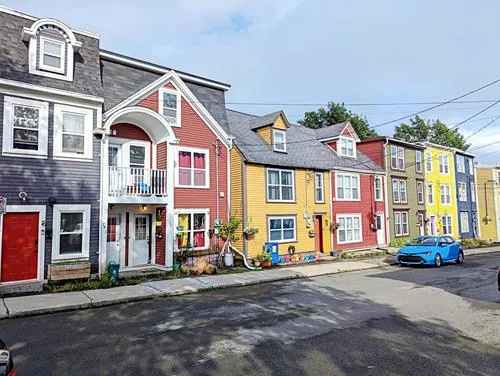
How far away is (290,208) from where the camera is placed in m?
20.9

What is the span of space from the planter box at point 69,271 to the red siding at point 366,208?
1630 cm

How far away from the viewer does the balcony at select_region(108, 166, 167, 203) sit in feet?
47.1

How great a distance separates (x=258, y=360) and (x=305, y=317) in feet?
9.42

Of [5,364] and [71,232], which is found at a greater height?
[71,232]

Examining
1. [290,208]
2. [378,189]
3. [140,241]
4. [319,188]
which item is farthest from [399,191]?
[140,241]

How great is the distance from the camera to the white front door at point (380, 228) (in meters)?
27.3

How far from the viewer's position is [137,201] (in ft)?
48.2

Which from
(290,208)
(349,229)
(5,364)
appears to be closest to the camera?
(5,364)

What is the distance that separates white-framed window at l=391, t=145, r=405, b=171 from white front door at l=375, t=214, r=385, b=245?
14.7 ft

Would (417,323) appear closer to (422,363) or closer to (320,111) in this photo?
(422,363)

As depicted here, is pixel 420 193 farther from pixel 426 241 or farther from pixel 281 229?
pixel 281 229

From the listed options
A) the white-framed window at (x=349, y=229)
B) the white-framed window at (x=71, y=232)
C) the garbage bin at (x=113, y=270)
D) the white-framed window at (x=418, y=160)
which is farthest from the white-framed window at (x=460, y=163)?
the white-framed window at (x=71, y=232)

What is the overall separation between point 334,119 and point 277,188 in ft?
97.4

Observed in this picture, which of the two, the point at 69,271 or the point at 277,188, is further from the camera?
the point at 277,188
